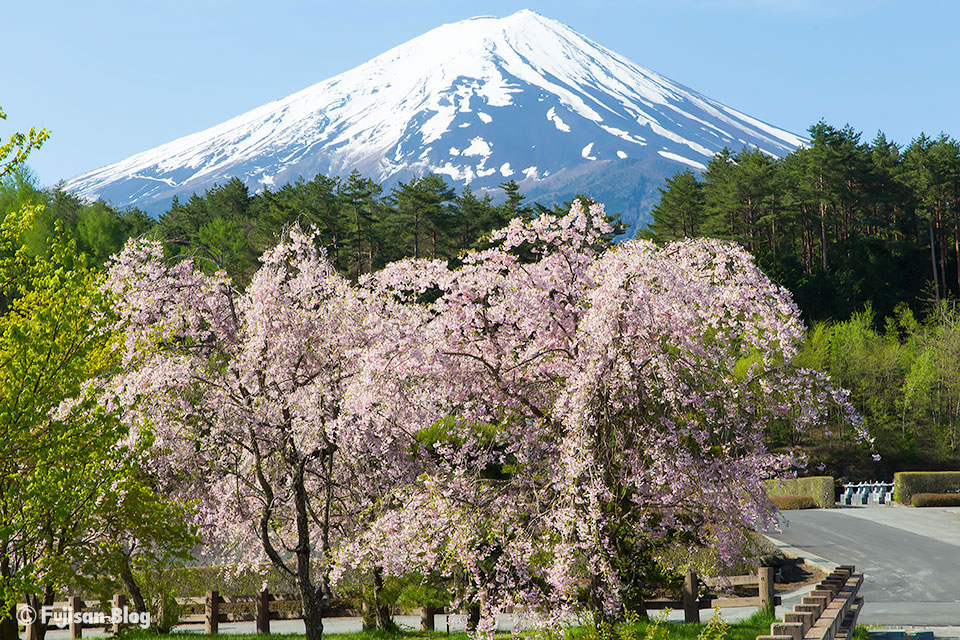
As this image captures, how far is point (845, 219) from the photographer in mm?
65250

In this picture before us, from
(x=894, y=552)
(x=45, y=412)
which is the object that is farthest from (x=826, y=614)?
(x=894, y=552)

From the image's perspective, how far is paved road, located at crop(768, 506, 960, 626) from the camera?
1702 centimetres

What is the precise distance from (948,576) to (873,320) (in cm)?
4141

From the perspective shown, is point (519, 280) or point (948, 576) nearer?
point (519, 280)

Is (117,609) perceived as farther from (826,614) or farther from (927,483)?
(927,483)

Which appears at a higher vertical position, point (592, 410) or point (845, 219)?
point (845, 219)

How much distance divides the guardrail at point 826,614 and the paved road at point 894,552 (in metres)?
1.85

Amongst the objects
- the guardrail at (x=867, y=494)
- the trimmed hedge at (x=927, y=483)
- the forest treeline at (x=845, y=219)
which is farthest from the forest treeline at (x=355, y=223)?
the trimmed hedge at (x=927, y=483)

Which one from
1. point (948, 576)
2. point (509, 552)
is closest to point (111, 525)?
point (509, 552)

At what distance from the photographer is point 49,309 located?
9.90 m

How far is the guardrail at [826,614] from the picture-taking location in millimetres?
7748

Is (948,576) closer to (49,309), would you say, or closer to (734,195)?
(49,309)

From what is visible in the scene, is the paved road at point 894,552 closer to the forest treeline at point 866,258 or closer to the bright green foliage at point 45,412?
the bright green foliage at point 45,412

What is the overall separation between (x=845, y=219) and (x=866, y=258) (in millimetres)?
4525
